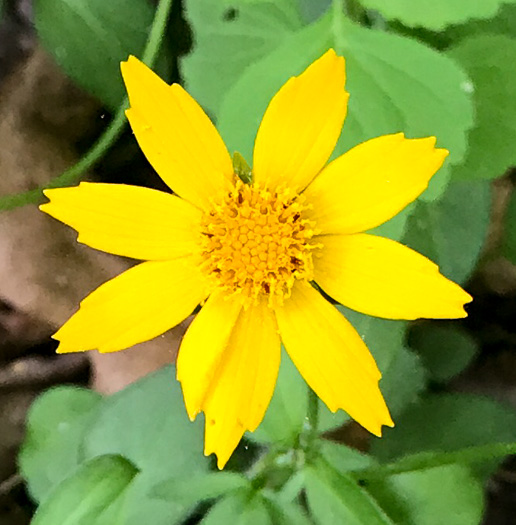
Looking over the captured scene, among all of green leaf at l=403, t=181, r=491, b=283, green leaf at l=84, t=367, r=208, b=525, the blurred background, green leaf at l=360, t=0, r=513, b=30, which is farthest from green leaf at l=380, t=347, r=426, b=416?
green leaf at l=360, t=0, r=513, b=30

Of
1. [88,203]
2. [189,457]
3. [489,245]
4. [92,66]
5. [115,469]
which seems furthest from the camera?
[489,245]

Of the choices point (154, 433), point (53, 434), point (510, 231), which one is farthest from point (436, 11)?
point (53, 434)

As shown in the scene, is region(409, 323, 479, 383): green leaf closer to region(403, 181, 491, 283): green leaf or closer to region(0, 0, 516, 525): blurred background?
region(0, 0, 516, 525): blurred background

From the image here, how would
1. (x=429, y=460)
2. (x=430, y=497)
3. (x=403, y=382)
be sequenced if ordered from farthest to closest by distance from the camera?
(x=403, y=382), (x=430, y=497), (x=429, y=460)

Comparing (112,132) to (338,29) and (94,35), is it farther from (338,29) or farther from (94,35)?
(338,29)

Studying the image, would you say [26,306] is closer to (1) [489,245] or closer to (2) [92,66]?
(2) [92,66]

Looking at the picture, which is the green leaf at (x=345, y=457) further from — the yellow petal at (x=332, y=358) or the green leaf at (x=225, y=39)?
the green leaf at (x=225, y=39)

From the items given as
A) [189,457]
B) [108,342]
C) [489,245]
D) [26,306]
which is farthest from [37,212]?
A: [489,245]
